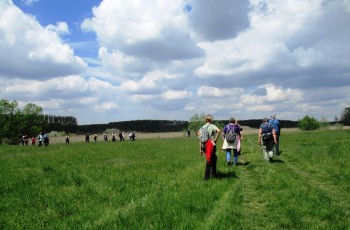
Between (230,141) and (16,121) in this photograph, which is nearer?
(230,141)

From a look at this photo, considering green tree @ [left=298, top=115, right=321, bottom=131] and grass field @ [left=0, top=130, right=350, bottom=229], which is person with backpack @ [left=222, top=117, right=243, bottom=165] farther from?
green tree @ [left=298, top=115, right=321, bottom=131]

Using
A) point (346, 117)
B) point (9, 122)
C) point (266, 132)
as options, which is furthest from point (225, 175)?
point (346, 117)

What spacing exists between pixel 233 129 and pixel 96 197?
30.3 ft

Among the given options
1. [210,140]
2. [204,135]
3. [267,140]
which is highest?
[204,135]

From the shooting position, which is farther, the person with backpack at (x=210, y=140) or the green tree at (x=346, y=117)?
the green tree at (x=346, y=117)

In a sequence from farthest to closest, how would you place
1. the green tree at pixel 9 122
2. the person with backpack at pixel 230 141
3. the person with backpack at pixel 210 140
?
the green tree at pixel 9 122, the person with backpack at pixel 230 141, the person with backpack at pixel 210 140

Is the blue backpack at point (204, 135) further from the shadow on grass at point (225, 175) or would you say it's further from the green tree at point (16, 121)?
the green tree at point (16, 121)

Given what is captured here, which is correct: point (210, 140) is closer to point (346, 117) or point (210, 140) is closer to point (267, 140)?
point (267, 140)

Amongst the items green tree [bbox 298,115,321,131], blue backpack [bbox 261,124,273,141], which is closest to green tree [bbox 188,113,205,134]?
green tree [bbox 298,115,321,131]

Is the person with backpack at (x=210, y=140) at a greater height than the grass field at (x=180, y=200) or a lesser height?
greater

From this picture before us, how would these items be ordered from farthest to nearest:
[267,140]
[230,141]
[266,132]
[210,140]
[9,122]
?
[9,122] < [266,132] < [267,140] < [230,141] < [210,140]

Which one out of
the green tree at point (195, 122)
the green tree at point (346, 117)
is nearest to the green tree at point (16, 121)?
the green tree at point (195, 122)

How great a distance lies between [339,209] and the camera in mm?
8312

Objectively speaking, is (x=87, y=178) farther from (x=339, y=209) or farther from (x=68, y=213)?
(x=339, y=209)
